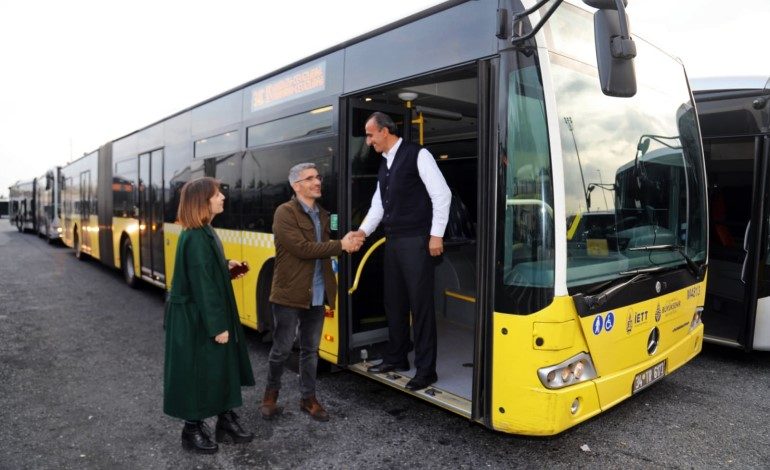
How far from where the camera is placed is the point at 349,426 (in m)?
3.94

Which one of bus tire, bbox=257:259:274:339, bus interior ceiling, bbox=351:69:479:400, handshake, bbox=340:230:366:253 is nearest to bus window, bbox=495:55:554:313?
bus interior ceiling, bbox=351:69:479:400

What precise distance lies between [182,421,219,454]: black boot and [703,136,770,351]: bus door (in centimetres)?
469

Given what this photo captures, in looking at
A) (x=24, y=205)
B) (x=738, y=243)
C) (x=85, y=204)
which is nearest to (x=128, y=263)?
(x=85, y=204)

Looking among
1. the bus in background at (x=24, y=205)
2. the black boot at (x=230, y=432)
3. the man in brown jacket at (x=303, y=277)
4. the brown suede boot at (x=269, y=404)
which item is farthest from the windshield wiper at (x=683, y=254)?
the bus in background at (x=24, y=205)

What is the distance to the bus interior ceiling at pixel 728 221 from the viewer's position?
17.1 feet

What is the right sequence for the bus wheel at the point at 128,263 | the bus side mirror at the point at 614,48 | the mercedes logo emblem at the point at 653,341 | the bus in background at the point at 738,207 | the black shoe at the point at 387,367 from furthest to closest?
the bus wheel at the point at 128,263
the bus in background at the point at 738,207
the black shoe at the point at 387,367
the mercedes logo emblem at the point at 653,341
the bus side mirror at the point at 614,48

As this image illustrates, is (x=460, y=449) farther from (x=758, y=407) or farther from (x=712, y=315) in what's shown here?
(x=712, y=315)

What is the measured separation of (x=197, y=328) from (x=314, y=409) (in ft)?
3.84

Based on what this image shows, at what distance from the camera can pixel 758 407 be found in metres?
4.29

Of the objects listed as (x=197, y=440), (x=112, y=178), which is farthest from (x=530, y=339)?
(x=112, y=178)

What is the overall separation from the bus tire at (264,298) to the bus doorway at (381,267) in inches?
46.2

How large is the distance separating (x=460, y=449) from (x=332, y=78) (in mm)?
2934

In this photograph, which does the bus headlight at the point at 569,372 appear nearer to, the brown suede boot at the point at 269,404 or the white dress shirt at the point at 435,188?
the white dress shirt at the point at 435,188

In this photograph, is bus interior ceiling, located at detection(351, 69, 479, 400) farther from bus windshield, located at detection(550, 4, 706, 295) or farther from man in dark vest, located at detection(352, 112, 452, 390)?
bus windshield, located at detection(550, 4, 706, 295)
